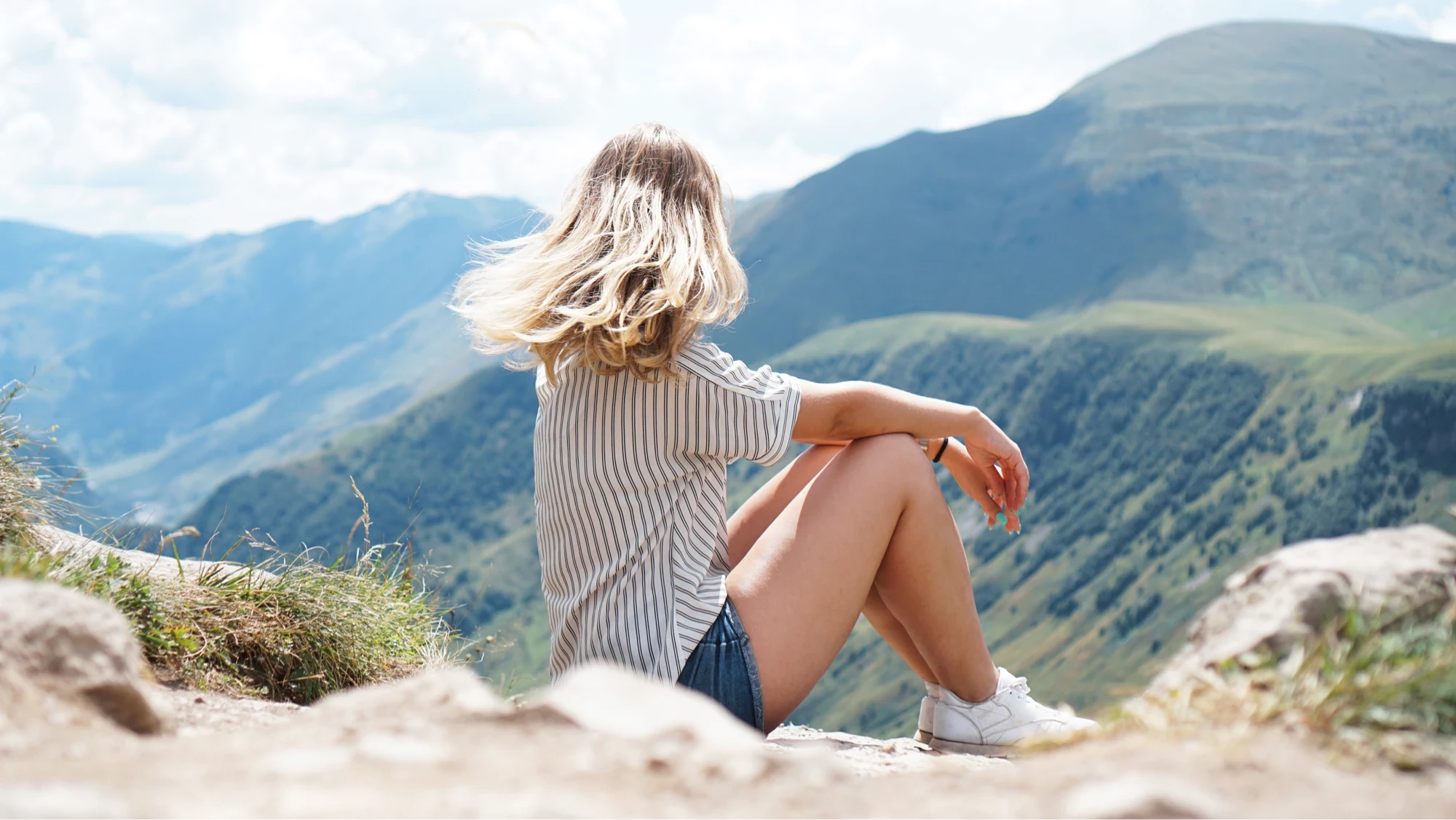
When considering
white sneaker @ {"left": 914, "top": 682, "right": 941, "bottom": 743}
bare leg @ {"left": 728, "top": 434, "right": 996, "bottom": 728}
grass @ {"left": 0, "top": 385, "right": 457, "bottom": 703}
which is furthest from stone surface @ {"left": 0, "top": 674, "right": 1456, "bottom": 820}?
white sneaker @ {"left": 914, "top": 682, "right": 941, "bottom": 743}

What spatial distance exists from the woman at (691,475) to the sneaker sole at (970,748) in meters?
0.01

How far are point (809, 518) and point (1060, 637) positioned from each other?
14837 cm

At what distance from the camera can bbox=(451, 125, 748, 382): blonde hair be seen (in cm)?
404

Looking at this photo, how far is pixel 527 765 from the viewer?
2365 mm

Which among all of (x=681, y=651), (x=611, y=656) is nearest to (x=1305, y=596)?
(x=681, y=651)

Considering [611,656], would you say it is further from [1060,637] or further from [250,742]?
[1060,637]

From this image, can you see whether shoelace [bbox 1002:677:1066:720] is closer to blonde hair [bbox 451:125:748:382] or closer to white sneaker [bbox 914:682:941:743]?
white sneaker [bbox 914:682:941:743]

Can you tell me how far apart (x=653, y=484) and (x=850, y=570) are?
0.87m

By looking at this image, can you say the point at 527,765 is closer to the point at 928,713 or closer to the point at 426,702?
the point at 426,702

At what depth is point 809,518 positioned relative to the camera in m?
4.48

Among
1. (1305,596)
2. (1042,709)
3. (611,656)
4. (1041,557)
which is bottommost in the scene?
(1041,557)

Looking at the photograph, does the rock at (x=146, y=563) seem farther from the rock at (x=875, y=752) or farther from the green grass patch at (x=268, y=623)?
the rock at (x=875, y=752)

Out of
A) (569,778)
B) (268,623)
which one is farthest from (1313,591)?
(268,623)

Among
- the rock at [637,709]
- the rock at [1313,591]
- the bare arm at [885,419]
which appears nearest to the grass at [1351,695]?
the rock at [1313,591]
